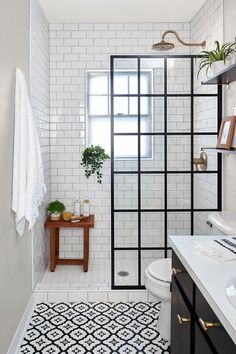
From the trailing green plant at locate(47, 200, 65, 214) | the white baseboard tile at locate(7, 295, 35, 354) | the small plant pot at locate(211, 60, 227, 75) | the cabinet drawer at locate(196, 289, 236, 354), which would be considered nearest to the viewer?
the cabinet drawer at locate(196, 289, 236, 354)

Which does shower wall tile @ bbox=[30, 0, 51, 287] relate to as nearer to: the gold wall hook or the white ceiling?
the white ceiling

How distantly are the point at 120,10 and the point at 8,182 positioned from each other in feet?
7.76

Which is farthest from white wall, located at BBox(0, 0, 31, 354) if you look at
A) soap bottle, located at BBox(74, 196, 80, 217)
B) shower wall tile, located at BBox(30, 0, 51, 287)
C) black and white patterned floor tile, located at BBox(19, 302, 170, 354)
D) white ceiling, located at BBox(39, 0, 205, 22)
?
soap bottle, located at BBox(74, 196, 80, 217)

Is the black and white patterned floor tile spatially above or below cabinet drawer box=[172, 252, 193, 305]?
below

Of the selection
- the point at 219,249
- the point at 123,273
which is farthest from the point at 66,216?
the point at 219,249

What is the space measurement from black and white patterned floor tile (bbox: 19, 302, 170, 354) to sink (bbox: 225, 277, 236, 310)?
129 centimetres

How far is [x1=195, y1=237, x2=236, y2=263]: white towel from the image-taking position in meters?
1.56

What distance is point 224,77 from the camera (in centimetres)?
247

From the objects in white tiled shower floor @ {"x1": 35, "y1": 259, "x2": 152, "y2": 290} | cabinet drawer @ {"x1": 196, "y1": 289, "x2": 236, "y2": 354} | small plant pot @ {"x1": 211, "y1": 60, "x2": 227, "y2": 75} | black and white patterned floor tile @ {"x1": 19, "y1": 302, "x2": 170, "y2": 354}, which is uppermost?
small plant pot @ {"x1": 211, "y1": 60, "x2": 227, "y2": 75}

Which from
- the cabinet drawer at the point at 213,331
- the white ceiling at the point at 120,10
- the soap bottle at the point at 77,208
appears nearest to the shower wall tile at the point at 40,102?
the white ceiling at the point at 120,10

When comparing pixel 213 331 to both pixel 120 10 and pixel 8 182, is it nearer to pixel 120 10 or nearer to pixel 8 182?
pixel 8 182

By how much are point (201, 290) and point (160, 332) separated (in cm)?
138

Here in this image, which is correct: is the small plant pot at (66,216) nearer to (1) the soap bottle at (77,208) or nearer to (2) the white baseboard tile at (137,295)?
(1) the soap bottle at (77,208)

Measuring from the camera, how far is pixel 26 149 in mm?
2381
